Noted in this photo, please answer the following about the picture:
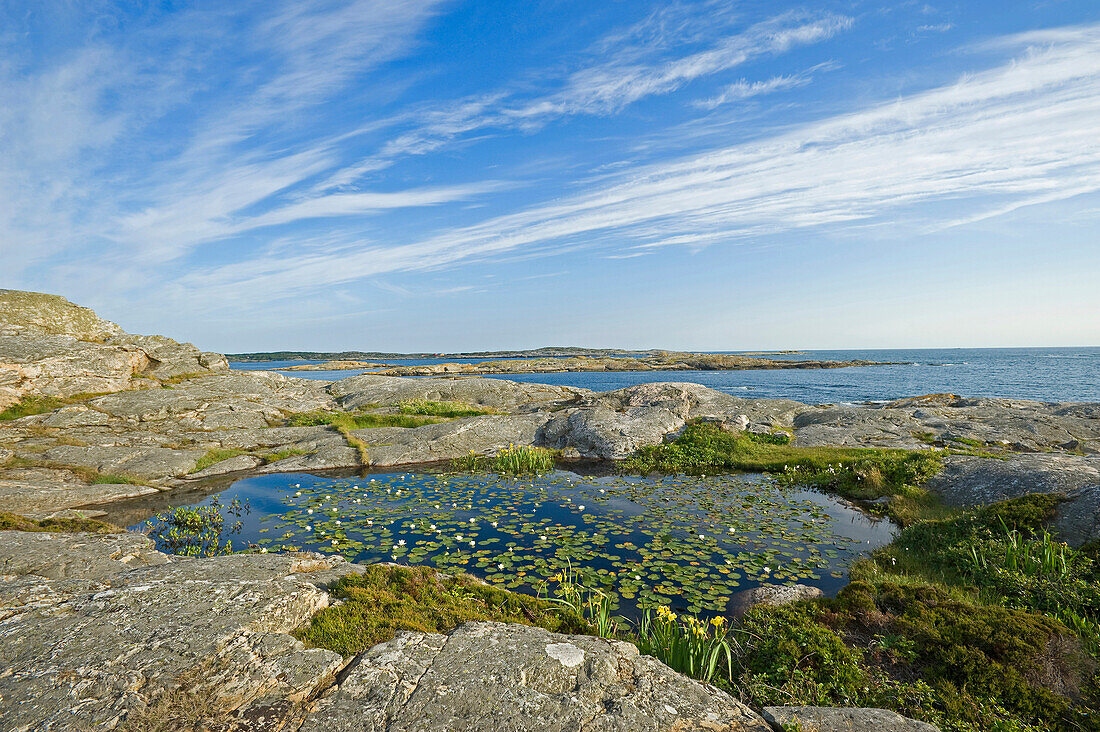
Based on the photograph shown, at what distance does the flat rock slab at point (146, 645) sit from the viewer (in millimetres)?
4418

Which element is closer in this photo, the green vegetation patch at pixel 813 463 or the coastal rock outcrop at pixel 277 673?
the coastal rock outcrop at pixel 277 673

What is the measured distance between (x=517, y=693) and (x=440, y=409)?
1180 inches

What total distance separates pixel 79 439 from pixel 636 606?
25731 mm

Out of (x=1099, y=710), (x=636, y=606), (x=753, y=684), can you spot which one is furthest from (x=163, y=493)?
(x=1099, y=710)

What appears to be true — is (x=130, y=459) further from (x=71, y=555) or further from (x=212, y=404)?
(x=71, y=555)

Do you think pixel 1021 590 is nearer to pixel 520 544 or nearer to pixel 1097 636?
pixel 1097 636

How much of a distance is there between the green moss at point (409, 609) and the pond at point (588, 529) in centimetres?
176

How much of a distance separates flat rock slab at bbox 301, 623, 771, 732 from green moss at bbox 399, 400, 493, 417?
2771 centimetres

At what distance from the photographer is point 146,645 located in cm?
521

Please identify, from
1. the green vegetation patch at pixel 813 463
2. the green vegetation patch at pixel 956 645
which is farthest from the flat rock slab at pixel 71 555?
the green vegetation patch at pixel 813 463

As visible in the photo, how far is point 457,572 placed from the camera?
10539 millimetres

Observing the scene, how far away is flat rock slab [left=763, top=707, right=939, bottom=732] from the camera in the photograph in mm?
4746

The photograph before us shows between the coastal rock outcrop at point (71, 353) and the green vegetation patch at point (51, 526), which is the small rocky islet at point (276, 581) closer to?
the coastal rock outcrop at point (71, 353)

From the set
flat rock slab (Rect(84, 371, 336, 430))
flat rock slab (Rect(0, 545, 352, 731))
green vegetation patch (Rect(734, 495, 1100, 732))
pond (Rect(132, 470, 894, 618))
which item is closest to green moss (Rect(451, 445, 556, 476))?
pond (Rect(132, 470, 894, 618))
